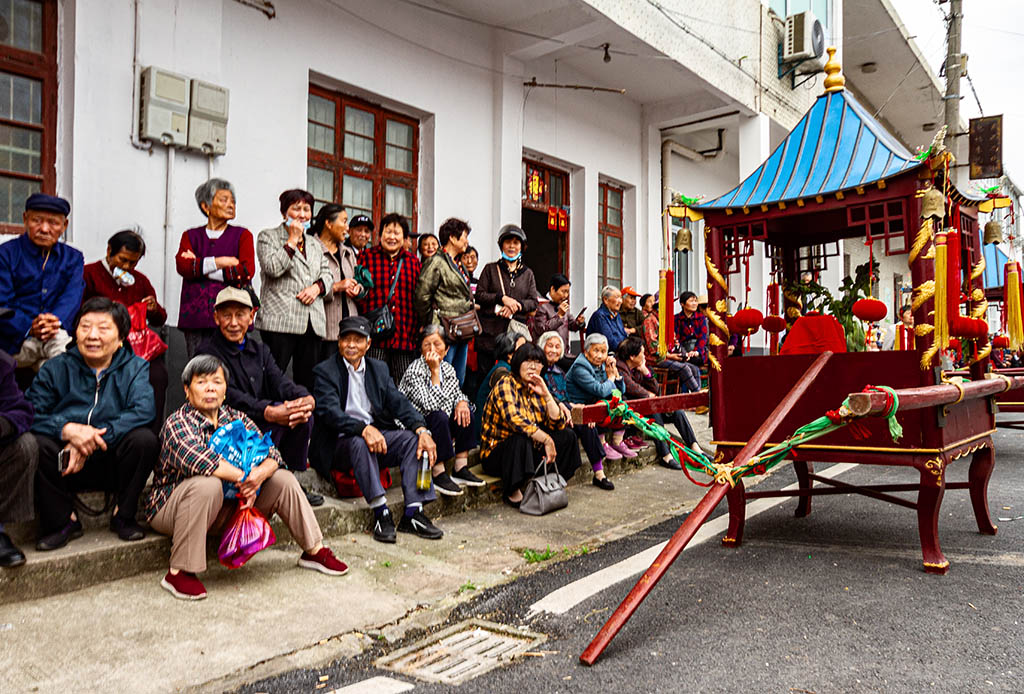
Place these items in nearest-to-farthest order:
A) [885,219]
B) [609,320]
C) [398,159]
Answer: [885,219] → [398,159] → [609,320]

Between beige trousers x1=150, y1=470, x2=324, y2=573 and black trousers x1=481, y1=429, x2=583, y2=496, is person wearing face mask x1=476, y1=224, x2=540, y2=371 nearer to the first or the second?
black trousers x1=481, y1=429, x2=583, y2=496

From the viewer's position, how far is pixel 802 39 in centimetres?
1270

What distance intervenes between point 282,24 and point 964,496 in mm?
7271

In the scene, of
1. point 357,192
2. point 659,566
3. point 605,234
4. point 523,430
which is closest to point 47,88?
point 357,192

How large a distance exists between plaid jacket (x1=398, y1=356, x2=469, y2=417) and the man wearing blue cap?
224 cm

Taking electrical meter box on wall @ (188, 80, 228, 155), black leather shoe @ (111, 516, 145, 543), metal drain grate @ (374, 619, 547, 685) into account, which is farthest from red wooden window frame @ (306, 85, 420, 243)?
metal drain grate @ (374, 619, 547, 685)

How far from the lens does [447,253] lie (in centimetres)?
667

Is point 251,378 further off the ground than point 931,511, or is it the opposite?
point 251,378

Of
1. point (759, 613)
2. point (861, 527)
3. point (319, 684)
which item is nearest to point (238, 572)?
point (319, 684)

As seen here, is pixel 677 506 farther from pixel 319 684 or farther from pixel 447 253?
pixel 319 684

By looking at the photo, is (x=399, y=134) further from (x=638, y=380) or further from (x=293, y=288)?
(x=638, y=380)

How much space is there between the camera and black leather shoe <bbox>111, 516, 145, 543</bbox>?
3.86 metres

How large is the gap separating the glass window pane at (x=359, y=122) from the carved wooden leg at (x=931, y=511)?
6291 millimetres

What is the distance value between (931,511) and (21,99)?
664 centimetres
